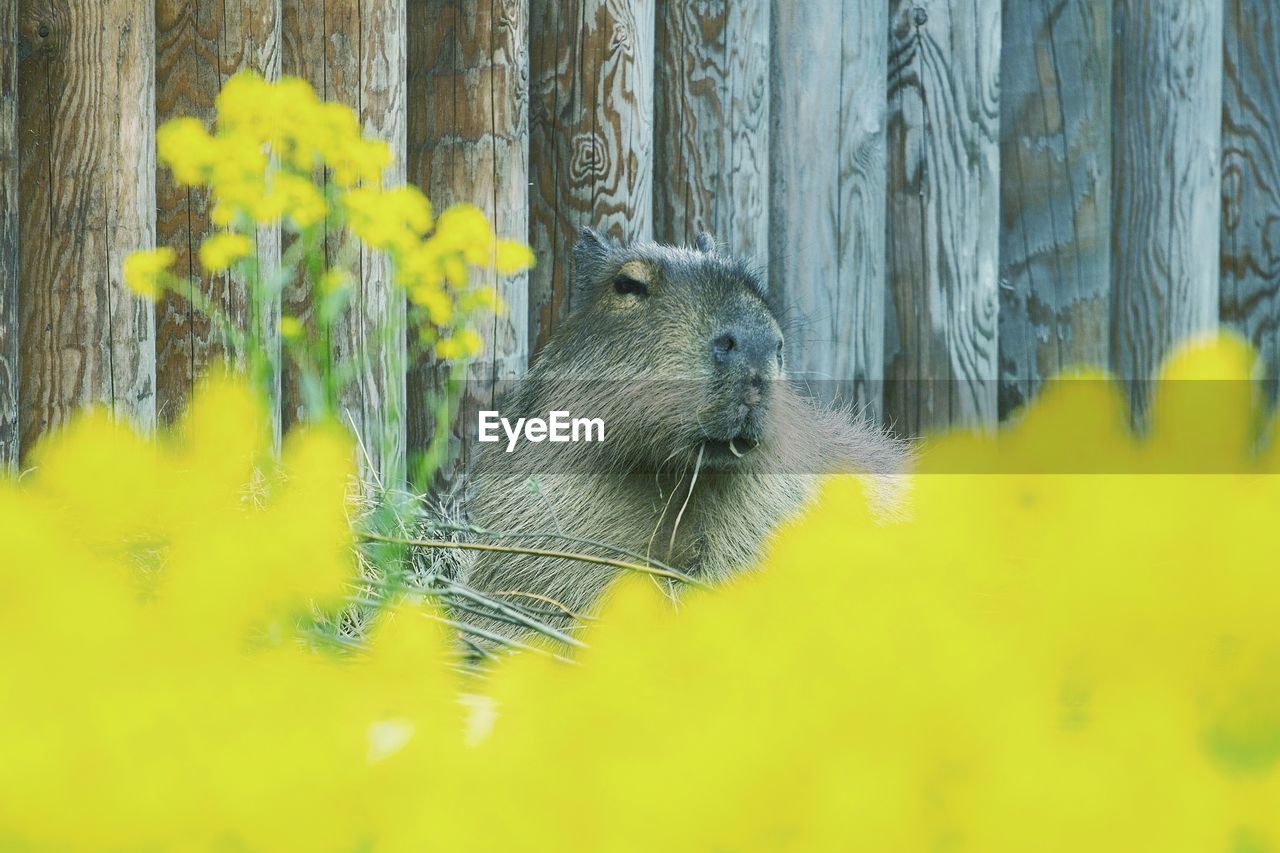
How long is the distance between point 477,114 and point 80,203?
3.01 ft

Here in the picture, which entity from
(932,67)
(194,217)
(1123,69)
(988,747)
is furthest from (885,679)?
(1123,69)

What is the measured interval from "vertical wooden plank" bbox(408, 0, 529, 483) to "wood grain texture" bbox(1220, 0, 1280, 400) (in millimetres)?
2138

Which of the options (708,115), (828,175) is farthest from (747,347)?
(828,175)

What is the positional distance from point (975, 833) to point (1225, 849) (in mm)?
50

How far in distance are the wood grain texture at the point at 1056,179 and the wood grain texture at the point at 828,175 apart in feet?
1.40

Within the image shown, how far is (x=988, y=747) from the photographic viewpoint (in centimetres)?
28

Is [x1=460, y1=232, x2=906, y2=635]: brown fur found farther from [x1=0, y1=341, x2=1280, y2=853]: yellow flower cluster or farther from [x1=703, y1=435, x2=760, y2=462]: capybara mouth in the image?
[x1=0, y1=341, x2=1280, y2=853]: yellow flower cluster

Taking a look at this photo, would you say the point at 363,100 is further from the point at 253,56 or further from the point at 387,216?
the point at 387,216

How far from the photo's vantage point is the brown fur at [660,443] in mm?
2234

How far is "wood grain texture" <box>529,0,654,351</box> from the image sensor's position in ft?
A: 10.9

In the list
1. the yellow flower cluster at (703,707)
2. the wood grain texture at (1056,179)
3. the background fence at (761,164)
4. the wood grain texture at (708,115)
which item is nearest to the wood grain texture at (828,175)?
the background fence at (761,164)

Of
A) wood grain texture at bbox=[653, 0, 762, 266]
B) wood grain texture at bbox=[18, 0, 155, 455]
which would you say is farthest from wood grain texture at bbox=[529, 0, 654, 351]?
wood grain texture at bbox=[18, 0, 155, 455]

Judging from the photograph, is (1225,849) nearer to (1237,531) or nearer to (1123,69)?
(1237,531)

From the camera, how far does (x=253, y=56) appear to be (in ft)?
9.21
